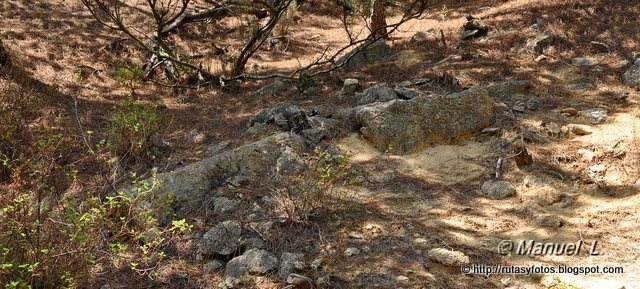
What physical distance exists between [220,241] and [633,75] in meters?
5.08

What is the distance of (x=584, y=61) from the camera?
6.45 metres

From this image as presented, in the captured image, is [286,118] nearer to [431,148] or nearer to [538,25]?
[431,148]

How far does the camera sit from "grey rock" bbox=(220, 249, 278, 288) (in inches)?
123

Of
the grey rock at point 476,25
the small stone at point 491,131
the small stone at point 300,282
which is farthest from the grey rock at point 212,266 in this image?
the grey rock at point 476,25

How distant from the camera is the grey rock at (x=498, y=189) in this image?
4.04 metres

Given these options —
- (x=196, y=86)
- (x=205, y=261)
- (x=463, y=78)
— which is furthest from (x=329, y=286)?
(x=196, y=86)

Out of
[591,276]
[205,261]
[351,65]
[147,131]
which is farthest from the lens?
[351,65]

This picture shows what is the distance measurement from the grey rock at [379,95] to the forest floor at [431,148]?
47 cm

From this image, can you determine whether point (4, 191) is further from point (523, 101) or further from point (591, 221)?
point (523, 101)

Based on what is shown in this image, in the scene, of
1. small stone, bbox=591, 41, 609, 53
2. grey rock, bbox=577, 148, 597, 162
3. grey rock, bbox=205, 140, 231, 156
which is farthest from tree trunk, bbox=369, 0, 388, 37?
grey rock, bbox=577, 148, 597, 162

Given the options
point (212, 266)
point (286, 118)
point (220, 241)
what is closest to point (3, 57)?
point (286, 118)

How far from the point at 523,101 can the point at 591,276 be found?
3100 millimetres

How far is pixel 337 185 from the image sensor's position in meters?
4.38

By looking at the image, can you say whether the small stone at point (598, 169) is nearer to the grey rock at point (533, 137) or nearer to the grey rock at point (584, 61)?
the grey rock at point (533, 137)
